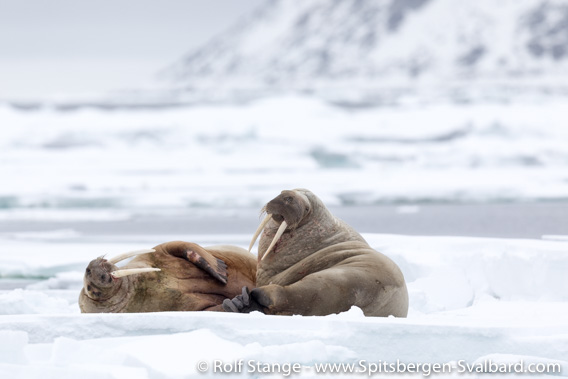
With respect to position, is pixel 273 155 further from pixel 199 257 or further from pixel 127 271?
pixel 127 271

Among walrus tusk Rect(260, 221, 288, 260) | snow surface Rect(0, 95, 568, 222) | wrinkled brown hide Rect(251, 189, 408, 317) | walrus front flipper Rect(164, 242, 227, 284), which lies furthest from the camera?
snow surface Rect(0, 95, 568, 222)

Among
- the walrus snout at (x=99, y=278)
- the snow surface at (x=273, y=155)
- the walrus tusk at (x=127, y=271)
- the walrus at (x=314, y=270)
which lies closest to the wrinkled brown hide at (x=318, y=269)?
the walrus at (x=314, y=270)

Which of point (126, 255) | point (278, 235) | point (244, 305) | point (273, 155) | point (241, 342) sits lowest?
point (241, 342)

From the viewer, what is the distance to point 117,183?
19.1 meters

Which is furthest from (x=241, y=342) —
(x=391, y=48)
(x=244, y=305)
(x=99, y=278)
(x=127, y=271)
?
(x=391, y=48)

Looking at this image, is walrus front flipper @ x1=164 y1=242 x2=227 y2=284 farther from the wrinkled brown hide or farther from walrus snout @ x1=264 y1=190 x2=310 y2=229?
walrus snout @ x1=264 y1=190 x2=310 y2=229

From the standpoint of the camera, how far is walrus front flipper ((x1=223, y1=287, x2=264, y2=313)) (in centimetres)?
372

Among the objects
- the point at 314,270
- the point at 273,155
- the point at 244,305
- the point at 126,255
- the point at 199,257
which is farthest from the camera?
the point at 273,155

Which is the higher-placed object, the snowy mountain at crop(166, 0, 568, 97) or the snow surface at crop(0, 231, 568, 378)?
the snowy mountain at crop(166, 0, 568, 97)

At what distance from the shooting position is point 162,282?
4082mm

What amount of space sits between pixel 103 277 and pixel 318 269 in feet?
3.27

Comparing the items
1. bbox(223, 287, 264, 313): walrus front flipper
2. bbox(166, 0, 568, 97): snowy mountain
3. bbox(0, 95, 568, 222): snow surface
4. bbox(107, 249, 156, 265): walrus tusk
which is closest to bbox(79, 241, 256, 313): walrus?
bbox(107, 249, 156, 265): walrus tusk

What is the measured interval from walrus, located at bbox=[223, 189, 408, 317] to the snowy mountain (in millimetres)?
37724

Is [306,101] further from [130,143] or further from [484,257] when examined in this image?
[484,257]
